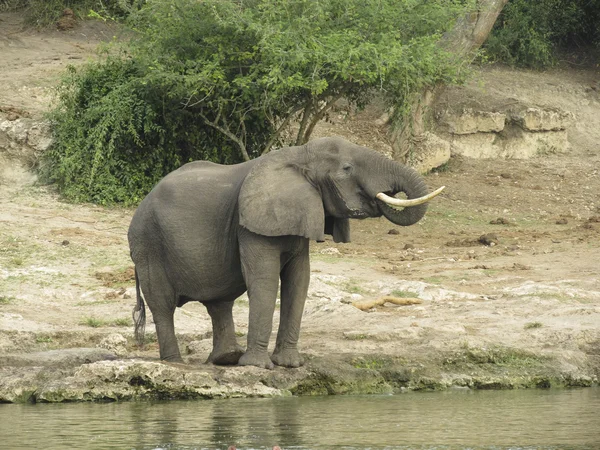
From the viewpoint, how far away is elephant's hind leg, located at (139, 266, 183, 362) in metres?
11.5

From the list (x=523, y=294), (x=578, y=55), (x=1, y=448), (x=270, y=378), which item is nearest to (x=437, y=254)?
(x=523, y=294)

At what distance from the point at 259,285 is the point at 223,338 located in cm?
97

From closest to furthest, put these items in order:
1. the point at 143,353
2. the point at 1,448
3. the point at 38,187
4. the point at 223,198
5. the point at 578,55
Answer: the point at 1,448
the point at 223,198
the point at 143,353
the point at 38,187
the point at 578,55

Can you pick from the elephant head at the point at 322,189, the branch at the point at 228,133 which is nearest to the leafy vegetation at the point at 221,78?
the branch at the point at 228,133

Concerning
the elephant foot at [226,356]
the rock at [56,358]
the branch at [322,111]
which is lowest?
the rock at [56,358]

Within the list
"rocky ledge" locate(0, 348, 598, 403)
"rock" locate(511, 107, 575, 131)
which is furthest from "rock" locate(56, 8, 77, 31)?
"rocky ledge" locate(0, 348, 598, 403)

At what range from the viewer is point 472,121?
87.6ft

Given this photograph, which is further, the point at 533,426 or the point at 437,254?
the point at 437,254

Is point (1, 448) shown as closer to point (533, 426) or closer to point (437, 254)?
point (533, 426)

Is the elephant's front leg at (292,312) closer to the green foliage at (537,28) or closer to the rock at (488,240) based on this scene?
the rock at (488,240)

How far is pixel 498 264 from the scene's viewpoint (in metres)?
17.2

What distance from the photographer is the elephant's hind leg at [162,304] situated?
451 inches

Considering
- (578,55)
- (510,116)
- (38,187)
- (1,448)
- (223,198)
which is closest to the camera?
(1,448)

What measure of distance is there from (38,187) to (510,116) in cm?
1099
